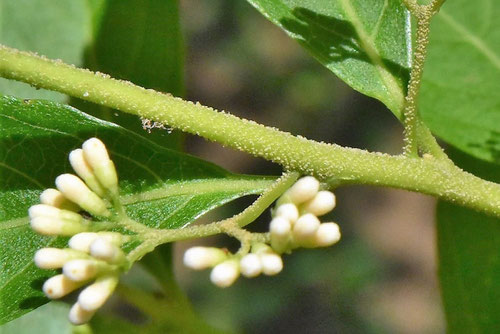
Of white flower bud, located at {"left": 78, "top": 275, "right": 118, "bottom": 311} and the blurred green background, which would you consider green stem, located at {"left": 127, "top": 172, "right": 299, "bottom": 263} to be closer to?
white flower bud, located at {"left": 78, "top": 275, "right": 118, "bottom": 311}

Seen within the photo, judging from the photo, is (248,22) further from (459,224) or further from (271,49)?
(459,224)

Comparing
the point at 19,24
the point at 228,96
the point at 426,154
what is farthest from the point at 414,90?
the point at 228,96

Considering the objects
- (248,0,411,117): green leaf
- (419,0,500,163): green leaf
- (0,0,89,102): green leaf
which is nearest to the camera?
(248,0,411,117): green leaf

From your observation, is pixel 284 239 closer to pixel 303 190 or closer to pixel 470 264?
pixel 303 190

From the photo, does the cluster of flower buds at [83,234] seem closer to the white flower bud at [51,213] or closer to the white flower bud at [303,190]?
the white flower bud at [51,213]

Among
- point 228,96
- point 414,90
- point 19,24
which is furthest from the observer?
point 228,96

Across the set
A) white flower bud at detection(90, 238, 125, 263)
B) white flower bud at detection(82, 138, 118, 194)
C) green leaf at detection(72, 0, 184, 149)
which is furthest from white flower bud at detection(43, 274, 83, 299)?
green leaf at detection(72, 0, 184, 149)
